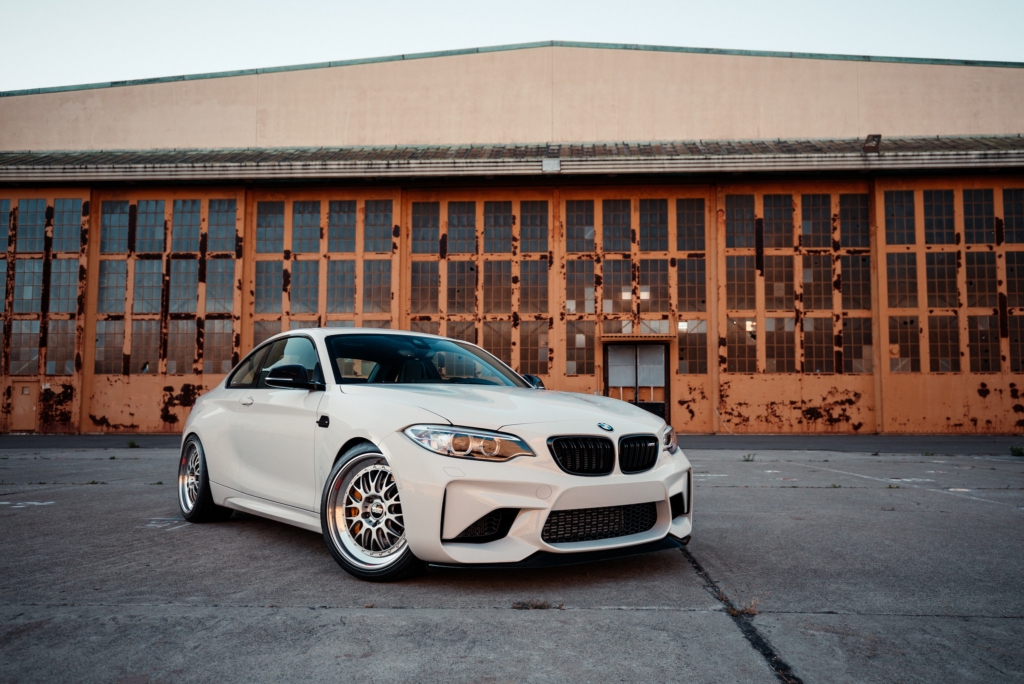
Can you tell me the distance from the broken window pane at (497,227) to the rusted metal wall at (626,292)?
56 millimetres

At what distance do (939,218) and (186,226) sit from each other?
68.3 ft

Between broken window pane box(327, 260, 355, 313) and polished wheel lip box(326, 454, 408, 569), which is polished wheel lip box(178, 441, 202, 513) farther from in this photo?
broken window pane box(327, 260, 355, 313)

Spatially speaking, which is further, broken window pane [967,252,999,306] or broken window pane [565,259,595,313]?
broken window pane [565,259,595,313]

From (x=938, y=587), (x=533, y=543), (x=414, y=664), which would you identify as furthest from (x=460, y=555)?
(x=938, y=587)

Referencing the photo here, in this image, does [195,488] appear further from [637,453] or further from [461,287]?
[461,287]

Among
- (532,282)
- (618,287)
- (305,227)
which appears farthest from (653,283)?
(305,227)

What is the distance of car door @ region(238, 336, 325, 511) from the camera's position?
3775 millimetres

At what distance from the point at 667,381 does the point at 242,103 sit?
49.2 feet

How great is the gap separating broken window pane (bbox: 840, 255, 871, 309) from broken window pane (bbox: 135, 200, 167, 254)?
62.3ft

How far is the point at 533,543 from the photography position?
3.00 m

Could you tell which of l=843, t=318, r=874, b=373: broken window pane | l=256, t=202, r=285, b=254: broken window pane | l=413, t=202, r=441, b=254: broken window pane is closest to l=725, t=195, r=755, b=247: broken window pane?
l=843, t=318, r=874, b=373: broken window pane

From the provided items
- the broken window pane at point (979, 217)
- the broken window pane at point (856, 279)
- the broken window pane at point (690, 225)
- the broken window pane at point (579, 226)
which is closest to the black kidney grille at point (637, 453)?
the broken window pane at point (579, 226)

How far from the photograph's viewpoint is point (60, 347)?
18.5 meters

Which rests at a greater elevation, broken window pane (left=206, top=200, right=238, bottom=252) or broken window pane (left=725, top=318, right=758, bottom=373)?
broken window pane (left=206, top=200, right=238, bottom=252)
